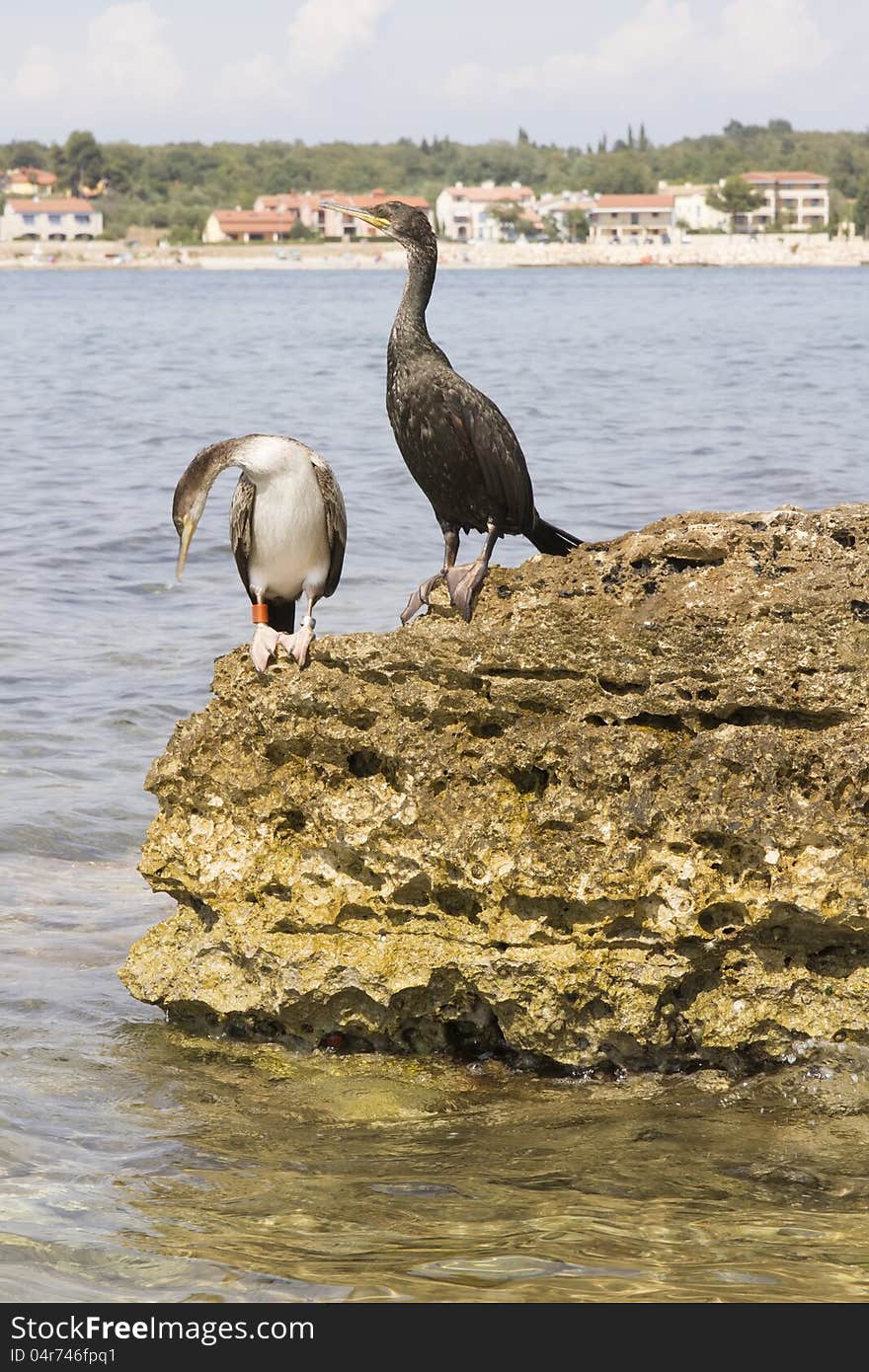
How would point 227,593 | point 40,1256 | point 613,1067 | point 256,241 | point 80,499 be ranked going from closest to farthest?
point 40,1256
point 613,1067
point 227,593
point 80,499
point 256,241

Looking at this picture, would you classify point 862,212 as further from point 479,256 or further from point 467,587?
point 467,587

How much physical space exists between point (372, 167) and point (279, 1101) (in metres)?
178

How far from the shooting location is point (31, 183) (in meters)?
172

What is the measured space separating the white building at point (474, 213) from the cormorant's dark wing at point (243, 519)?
496 ft

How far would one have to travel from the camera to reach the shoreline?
442 feet

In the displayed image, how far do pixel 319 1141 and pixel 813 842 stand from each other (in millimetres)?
1613

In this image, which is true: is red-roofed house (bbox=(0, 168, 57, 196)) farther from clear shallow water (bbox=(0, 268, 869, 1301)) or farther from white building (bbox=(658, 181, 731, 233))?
clear shallow water (bbox=(0, 268, 869, 1301))

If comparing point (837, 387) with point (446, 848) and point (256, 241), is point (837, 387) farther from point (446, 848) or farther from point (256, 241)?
point (256, 241)

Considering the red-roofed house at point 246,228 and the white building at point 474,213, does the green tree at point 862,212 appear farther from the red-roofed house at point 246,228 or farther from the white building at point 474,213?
the red-roofed house at point 246,228

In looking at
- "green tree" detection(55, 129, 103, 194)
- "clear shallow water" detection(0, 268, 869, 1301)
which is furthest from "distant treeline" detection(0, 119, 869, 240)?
"clear shallow water" detection(0, 268, 869, 1301)

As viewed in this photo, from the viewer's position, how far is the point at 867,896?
4441mm

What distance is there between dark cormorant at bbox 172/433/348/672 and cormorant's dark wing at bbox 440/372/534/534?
48 centimetres

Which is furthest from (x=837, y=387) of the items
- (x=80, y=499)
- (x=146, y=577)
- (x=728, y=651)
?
(x=728, y=651)

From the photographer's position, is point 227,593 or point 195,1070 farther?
point 227,593
